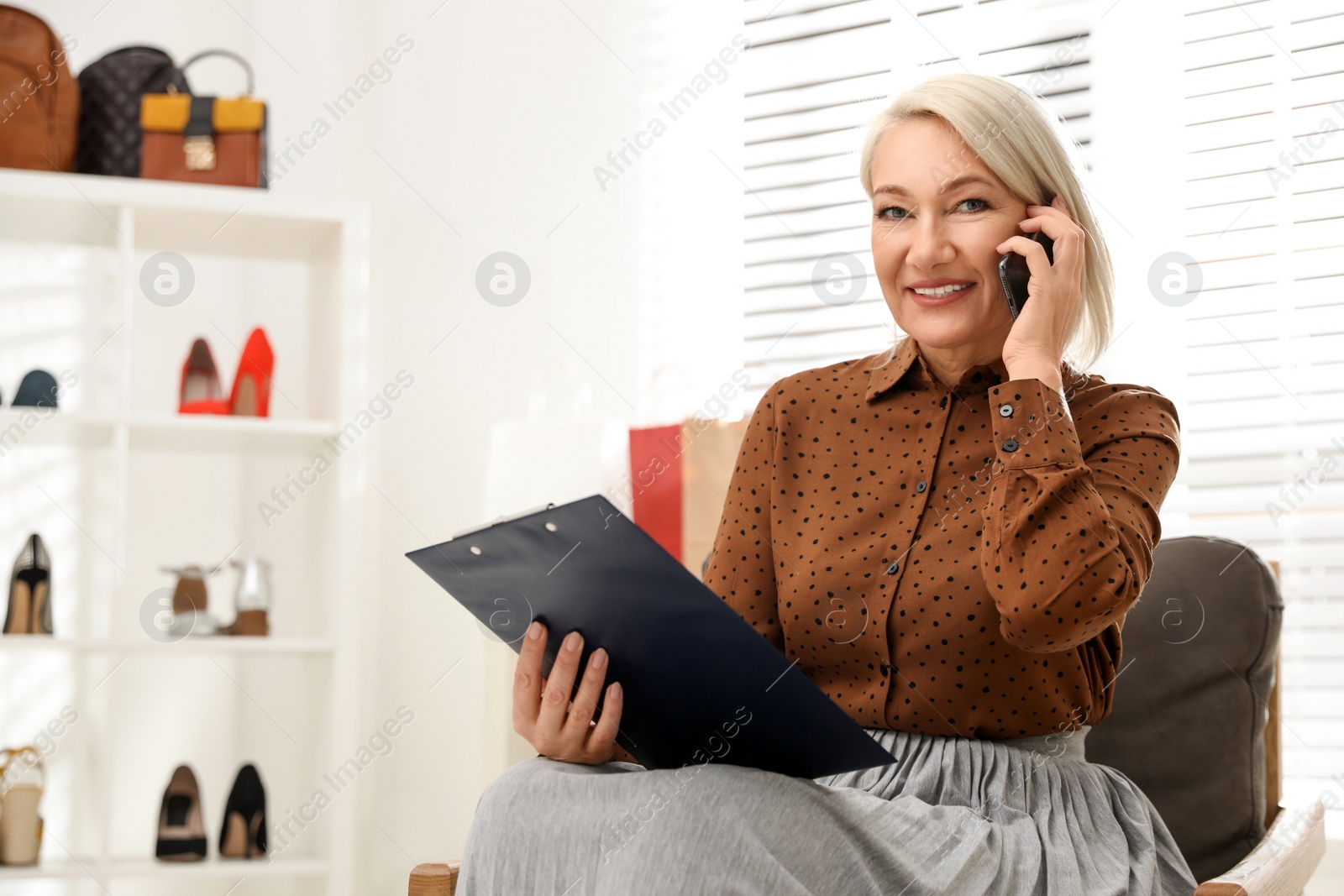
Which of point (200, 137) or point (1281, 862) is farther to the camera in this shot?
point (200, 137)

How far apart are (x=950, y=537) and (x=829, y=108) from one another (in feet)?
5.93

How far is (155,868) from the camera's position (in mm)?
2262

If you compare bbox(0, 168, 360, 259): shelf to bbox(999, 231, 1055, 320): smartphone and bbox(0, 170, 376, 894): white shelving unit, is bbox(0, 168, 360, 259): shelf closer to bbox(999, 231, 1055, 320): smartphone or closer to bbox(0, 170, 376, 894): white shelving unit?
bbox(0, 170, 376, 894): white shelving unit

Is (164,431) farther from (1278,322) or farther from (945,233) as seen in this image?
(1278,322)

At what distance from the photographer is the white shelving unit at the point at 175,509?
234cm

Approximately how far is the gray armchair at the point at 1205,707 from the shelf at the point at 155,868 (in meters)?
1.65

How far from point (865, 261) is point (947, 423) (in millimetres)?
1383

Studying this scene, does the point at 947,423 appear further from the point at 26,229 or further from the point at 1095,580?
the point at 26,229

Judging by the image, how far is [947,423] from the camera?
1332 mm

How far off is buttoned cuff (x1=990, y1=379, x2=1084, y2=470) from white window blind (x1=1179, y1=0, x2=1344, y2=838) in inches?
48.7

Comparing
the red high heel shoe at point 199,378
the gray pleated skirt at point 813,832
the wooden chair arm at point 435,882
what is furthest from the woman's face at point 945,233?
the red high heel shoe at point 199,378

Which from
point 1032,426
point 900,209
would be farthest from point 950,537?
point 900,209

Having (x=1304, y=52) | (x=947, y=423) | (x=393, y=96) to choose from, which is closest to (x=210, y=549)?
(x=393, y=96)

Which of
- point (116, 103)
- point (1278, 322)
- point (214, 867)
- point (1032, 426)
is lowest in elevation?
point (214, 867)
